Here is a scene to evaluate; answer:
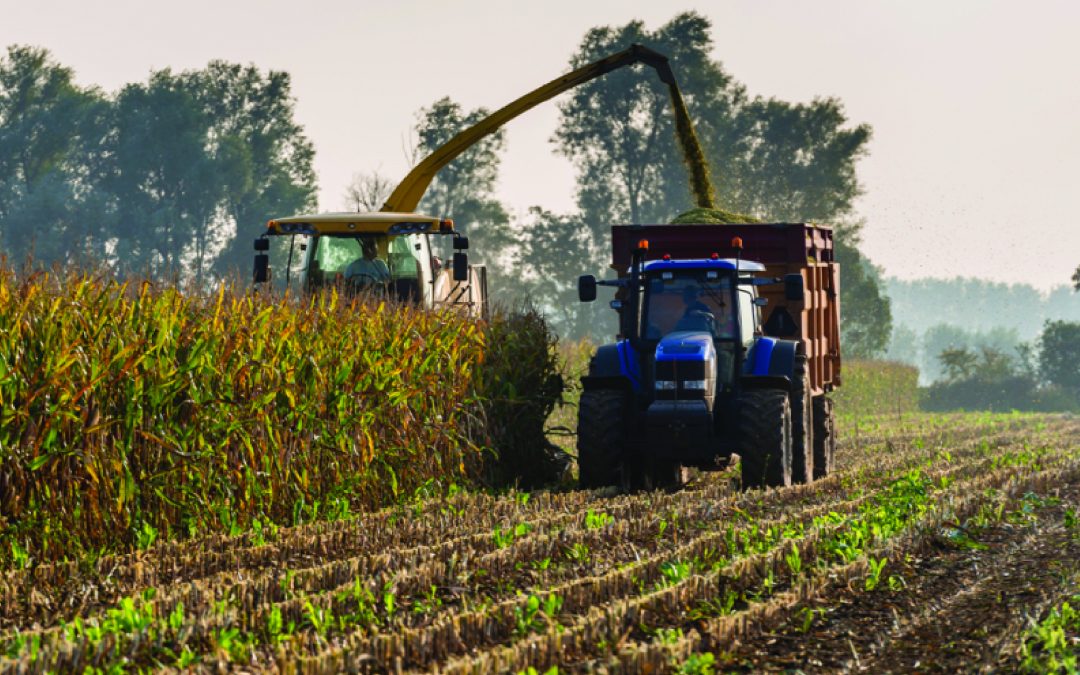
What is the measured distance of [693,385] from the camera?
39.7ft

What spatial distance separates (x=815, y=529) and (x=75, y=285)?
5.22m

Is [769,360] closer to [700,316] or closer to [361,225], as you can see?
[700,316]

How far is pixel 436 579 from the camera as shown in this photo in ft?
26.5

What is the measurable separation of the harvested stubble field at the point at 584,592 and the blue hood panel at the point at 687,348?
1220 mm

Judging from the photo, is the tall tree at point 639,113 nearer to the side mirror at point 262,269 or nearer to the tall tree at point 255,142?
the tall tree at point 255,142

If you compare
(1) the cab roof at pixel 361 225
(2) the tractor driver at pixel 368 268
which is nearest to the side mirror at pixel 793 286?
(1) the cab roof at pixel 361 225

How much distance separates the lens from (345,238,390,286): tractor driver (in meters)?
14.9

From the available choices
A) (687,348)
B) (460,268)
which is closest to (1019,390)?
(460,268)

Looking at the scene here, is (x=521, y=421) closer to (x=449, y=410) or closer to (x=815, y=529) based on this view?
(x=449, y=410)

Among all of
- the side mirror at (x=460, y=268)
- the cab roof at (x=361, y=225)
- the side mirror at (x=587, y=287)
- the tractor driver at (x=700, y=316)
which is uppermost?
the cab roof at (x=361, y=225)

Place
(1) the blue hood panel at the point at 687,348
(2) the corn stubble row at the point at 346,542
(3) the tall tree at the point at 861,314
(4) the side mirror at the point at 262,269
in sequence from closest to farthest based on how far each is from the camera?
(2) the corn stubble row at the point at 346,542 → (1) the blue hood panel at the point at 687,348 → (4) the side mirror at the point at 262,269 → (3) the tall tree at the point at 861,314

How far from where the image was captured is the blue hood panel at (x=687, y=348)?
39.5 ft

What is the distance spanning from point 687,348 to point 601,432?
1.06 m

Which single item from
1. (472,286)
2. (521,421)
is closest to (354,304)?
(521,421)
